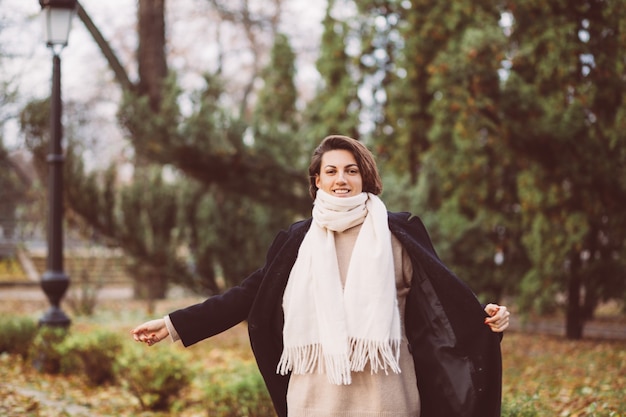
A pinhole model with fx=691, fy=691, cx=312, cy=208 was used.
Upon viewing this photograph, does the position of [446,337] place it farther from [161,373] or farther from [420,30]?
[420,30]

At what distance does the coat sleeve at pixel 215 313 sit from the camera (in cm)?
288

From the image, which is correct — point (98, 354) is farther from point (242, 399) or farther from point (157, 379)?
point (242, 399)

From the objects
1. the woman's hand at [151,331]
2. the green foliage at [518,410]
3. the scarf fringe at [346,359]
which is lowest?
the green foliage at [518,410]

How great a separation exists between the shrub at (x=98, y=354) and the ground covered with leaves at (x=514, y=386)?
0.13m

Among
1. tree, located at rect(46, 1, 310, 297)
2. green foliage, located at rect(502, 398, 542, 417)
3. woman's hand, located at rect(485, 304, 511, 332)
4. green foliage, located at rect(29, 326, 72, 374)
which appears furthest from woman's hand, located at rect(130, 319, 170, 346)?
tree, located at rect(46, 1, 310, 297)

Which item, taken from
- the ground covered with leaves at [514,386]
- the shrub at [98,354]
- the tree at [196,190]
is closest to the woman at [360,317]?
the ground covered with leaves at [514,386]

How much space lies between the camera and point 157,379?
6109 mm

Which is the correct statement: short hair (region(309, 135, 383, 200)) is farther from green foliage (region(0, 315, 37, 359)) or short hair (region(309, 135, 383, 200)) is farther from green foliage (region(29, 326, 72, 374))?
green foliage (region(0, 315, 37, 359))

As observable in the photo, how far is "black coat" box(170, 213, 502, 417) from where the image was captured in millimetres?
2756

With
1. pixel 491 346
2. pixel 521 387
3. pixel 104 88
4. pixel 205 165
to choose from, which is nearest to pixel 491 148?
pixel 205 165

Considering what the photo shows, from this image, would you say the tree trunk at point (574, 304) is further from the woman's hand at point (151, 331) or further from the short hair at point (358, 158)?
the woman's hand at point (151, 331)

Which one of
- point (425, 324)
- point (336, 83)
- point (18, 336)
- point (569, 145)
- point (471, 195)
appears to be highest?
point (336, 83)

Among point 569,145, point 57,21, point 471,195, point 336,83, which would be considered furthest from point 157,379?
point 336,83

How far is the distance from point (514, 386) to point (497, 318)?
3.94 meters
